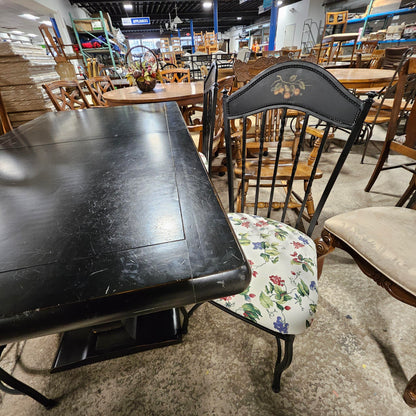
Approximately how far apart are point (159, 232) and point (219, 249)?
0.13 m

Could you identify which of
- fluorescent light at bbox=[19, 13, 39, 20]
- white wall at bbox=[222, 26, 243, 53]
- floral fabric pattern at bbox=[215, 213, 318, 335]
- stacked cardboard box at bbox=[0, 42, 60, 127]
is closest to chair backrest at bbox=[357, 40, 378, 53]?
floral fabric pattern at bbox=[215, 213, 318, 335]

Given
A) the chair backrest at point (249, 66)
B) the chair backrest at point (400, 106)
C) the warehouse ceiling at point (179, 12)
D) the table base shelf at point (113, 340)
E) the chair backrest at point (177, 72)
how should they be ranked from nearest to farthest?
the table base shelf at point (113, 340) → the chair backrest at point (400, 106) → the chair backrest at point (249, 66) → the chair backrest at point (177, 72) → the warehouse ceiling at point (179, 12)

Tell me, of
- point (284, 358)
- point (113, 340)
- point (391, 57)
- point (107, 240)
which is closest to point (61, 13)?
point (391, 57)

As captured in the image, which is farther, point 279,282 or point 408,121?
point 408,121

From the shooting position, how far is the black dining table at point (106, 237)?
12.5 inches

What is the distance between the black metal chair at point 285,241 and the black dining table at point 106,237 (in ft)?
1.21

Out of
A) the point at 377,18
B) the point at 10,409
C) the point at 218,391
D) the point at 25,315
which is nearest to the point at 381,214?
the point at 218,391

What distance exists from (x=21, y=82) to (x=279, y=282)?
3.37 meters

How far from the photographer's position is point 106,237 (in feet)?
1.39

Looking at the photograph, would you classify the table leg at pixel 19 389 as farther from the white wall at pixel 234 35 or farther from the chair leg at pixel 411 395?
the white wall at pixel 234 35

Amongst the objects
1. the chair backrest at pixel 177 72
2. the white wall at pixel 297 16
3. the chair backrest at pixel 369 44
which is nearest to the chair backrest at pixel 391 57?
the chair backrest at pixel 369 44

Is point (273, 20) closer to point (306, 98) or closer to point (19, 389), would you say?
point (306, 98)

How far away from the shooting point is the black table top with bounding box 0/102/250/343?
318mm

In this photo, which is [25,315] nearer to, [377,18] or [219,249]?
[219,249]
